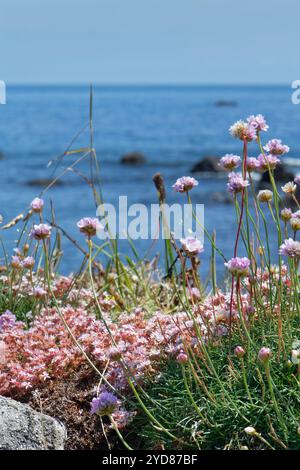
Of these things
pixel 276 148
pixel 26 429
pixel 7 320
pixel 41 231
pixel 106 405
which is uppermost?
pixel 276 148

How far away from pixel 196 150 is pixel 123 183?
505 inches

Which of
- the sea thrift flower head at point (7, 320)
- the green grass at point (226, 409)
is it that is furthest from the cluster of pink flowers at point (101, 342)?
the green grass at point (226, 409)

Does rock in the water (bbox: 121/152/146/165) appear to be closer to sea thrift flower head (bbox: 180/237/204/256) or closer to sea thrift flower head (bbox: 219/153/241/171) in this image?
sea thrift flower head (bbox: 219/153/241/171)

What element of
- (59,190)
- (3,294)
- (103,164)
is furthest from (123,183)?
(3,294)

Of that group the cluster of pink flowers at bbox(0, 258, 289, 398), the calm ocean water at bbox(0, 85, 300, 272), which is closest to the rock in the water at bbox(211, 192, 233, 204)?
the calm ocean water at bbox(0, 85, 300, 272)

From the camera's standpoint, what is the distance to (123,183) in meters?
24.9

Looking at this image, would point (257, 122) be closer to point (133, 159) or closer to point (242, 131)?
point (242, 131)

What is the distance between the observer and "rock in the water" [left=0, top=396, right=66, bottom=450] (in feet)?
9.48

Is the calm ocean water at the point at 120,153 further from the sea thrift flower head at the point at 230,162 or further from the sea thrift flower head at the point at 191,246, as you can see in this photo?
the sea thrift flower head at the point at 191,246

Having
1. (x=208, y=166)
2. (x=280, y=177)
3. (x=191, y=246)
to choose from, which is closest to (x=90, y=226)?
(x=191, y=246)

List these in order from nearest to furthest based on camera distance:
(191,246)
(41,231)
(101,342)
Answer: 1. (191,246)
2. (41,231)
3. (101,342)

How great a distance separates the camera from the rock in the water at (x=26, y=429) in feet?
9.48

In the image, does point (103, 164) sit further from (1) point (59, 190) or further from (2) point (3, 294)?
(2) point (3, 294)

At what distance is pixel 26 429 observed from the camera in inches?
115
